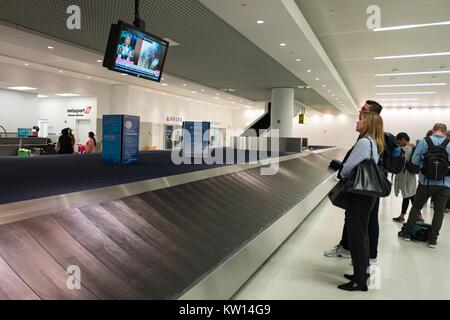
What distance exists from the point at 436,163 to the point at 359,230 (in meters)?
2.26

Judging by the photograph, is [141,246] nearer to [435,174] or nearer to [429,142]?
[435,174]

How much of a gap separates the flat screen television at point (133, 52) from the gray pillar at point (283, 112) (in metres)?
10.1

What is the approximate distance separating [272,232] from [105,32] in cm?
607

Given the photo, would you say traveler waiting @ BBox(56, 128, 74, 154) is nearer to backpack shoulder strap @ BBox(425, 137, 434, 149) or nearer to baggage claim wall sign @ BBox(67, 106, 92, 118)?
baggage claim wall sign @ BBox(67, 106, 92, 118)

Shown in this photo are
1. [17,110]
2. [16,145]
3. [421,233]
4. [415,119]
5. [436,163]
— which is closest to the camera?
[436,163]

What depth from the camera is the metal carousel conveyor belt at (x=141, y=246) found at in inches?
66.7

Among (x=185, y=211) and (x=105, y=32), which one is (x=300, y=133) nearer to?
(x=105, y=32)

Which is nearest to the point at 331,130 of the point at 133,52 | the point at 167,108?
the point at 167,108

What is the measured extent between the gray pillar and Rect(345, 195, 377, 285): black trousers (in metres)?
12.0

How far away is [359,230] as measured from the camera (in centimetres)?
311

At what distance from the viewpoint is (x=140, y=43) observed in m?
4.90

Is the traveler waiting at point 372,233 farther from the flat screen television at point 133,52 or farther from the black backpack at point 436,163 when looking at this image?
the flat screen television at point 133,52

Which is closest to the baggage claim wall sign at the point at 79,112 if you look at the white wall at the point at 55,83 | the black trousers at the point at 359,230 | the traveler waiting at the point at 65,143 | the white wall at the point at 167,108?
the white wall at the point at 55,83

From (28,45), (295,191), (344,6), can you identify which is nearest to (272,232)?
(295,191)
